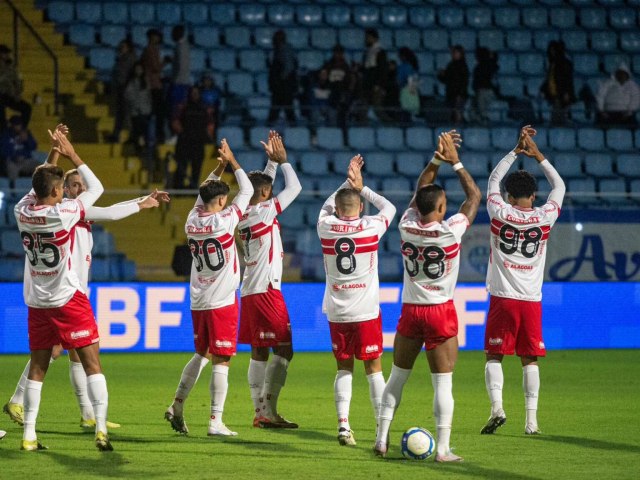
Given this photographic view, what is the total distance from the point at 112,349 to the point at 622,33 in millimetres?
13890

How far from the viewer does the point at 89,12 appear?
74.8ft

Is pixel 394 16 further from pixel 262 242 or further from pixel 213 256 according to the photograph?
pixel 213 256

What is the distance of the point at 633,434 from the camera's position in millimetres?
9281

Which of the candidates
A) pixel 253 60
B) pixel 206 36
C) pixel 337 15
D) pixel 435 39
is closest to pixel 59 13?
pixel 206 36

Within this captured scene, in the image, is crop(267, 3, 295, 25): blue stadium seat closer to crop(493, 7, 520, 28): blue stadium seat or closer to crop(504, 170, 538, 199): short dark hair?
crop(493, 7, 520, 28): blue stadium seat

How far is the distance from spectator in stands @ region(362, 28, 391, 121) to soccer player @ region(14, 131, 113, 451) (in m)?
13.0

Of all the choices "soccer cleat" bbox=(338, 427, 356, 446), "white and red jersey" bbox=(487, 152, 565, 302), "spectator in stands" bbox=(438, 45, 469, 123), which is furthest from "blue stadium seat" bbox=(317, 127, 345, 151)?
"soccer cleat" bbox=(338, 427, 356, 446)

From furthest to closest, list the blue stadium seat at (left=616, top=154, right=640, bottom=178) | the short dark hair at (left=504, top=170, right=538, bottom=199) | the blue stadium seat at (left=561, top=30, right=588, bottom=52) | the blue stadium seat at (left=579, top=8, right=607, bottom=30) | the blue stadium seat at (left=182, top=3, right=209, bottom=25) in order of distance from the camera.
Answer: the blue stadium seat at (left=579, top=8, right=607, bottom=30) < the blue stadium seat at (left=561, top=30, right=588, bottom=52) < the blue stadium seat at (left=182, top=3, right=209, bottom=25) < the blue stadium seat at (left=616, top=154, right=640, bottom=178) < the short dark hair at (left=504, top=170, right=538, bottom=199)

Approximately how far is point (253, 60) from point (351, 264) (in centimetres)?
1415

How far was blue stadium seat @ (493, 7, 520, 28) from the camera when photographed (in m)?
24.2

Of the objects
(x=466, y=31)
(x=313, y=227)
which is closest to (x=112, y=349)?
(x=313, y=227)

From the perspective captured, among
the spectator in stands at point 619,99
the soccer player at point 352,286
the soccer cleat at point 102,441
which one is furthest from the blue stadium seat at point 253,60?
the soccer cleat at point 102,441

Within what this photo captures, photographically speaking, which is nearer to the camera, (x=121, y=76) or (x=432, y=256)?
(x=432, y=256)

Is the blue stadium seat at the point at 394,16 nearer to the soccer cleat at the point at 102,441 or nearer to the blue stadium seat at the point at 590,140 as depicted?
the blue stadium seat at the point at 590,140
